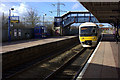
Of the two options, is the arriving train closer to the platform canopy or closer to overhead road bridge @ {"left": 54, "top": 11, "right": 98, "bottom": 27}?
the platform canopy

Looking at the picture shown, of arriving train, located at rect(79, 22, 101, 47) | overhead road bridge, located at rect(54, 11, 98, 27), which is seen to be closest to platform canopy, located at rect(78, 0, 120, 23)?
arriving train, located at rect(79, 22, 101, 47)

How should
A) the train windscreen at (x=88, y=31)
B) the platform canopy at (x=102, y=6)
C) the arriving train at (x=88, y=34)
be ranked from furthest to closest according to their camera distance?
the train windscreen at (x=88, y=31) < the arriving train at (x=88, y=34) < the platform canopy at (x=102, y=6)

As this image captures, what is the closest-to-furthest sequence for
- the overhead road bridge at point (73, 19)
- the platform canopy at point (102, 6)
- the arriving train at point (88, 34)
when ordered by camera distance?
1. the platform canopy at point (102, 6)
2. the arriving train at point (88, 34)
3. the overhead road bridge at point (73, 19)

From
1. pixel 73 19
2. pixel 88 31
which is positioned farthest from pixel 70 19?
pixel 88 31

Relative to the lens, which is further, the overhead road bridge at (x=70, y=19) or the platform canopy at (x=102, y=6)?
the overhead road bridge at (x=70, y=19)

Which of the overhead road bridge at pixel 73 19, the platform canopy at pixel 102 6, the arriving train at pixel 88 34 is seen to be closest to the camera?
the platform canopy at pixel 102 6

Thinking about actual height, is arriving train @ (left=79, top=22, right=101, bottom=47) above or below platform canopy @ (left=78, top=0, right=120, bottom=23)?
below

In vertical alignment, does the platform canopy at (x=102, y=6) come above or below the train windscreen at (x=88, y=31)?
above

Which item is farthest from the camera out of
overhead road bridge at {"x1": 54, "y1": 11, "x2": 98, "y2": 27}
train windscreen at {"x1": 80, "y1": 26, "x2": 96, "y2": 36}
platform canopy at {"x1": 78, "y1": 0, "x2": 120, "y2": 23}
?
overhead road bridge at {"x1": 54, "y1": 11, "x2": 98, "y2": 27}

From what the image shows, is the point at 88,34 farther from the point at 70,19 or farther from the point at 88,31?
the point at 70,19

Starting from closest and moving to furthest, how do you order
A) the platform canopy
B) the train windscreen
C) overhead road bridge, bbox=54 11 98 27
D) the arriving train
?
the platform canopy < the arriving train < the train windscreen < overhead road bridge, bbox=54 11 98 27

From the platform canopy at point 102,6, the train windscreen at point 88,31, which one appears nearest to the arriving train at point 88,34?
the train windscreen at point 88,31

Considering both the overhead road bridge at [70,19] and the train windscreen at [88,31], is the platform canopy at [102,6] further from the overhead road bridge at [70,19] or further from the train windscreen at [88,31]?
the overhead road bridge at [70,19]

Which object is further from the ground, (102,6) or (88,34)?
(102,6)
